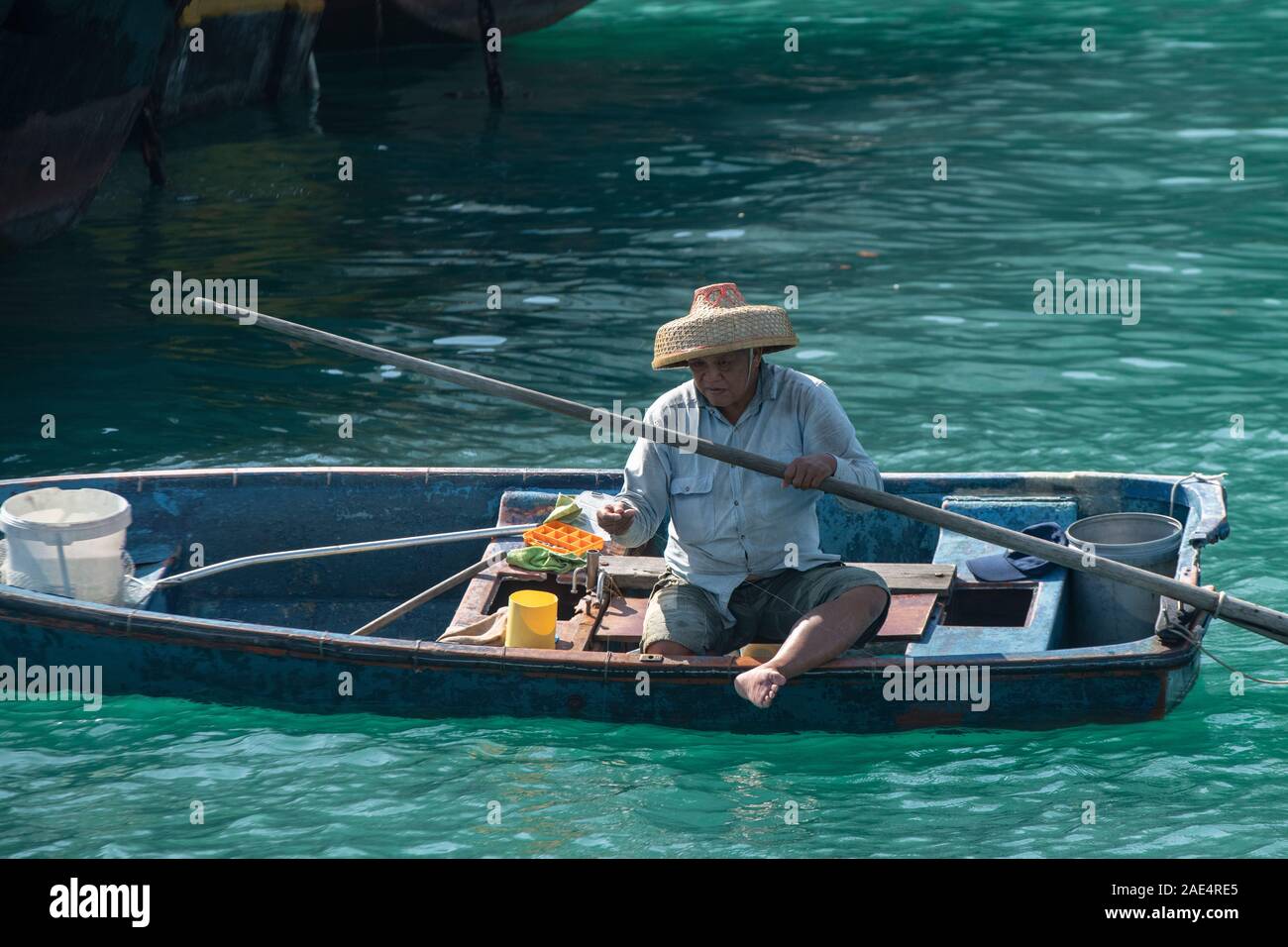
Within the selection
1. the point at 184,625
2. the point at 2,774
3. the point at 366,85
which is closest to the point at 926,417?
the point at 184,625

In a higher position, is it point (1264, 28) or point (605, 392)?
point (1264, 28)

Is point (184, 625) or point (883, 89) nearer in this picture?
point (184, 625)

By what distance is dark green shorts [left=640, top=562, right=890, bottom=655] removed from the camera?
6.97 metres

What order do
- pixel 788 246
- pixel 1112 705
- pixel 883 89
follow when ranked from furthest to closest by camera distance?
1. pixel 883 89
2. pixel 788 246
3. pixel 1112 705

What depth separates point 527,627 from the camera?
735 cm

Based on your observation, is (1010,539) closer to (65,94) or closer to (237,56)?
(65,94)

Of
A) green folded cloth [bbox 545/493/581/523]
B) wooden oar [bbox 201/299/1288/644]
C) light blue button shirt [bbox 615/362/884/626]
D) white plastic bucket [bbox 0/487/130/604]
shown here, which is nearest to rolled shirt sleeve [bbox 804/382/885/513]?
light blue button shirt [bbox 615/362/884/626]

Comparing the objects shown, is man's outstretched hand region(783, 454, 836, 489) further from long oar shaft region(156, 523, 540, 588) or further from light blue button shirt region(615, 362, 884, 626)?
long oar shaft region(156, 523, 540, 588)

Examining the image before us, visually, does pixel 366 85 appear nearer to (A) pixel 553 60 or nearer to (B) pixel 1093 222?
(A) pixel 553 60

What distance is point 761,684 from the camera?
657cm

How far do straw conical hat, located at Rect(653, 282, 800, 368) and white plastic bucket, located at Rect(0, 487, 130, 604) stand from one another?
118 inches

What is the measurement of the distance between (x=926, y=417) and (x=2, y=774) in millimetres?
6366

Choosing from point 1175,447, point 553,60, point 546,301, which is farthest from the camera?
point 553,60

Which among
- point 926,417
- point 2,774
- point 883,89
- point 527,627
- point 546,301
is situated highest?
point 883,89
